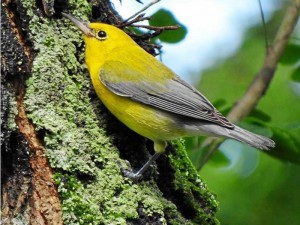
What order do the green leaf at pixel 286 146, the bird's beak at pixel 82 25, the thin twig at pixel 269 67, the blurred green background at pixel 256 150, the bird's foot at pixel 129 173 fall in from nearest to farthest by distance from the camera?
the bird's foot at pixel 129 173
the bird's beak at pixel 82 25
the green leaf at pixel 286 146
the blurred green background at pixel 256 150
the thin twig at pixel 269 67

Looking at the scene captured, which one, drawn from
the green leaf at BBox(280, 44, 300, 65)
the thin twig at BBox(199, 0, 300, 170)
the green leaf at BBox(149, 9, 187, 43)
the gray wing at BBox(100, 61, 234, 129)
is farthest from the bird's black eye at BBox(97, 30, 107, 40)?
the green leaf at BBox(280, 44, 300, 65)

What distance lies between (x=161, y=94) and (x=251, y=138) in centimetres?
56

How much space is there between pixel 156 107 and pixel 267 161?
9.20 feet

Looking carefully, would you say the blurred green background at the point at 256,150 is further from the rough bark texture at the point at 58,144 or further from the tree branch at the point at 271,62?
the rough bark texture at the point at 58,144

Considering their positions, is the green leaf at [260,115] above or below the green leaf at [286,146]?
below

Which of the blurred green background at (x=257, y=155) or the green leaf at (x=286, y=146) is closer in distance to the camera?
the green leaf at (x=286, y=146)

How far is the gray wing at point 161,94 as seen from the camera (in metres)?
4.21

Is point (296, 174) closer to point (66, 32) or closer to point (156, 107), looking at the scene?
point (156, 107)

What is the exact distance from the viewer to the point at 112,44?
440cm

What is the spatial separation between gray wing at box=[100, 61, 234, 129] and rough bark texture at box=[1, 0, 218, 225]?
215 millimetres

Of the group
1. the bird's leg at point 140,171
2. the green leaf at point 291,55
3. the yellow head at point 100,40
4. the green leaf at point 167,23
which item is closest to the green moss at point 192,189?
the bird's leg at point 140,171

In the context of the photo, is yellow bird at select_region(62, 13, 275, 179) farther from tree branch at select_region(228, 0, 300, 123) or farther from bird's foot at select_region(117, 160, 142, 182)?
tree branch at select_region(228, 0, 300, 123)

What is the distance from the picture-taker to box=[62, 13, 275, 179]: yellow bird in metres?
4.11

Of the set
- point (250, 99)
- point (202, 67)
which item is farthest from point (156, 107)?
point (202, 67)
